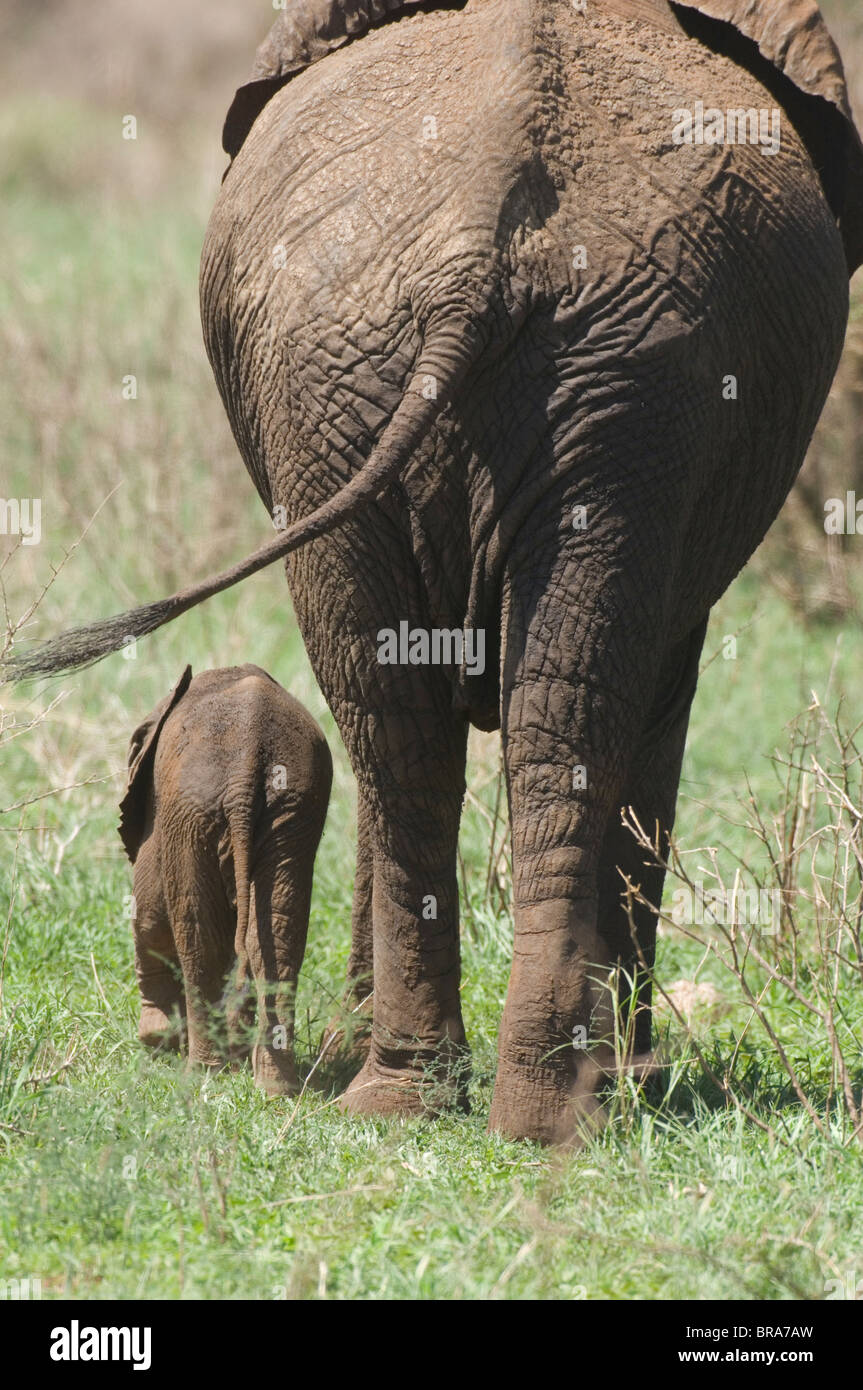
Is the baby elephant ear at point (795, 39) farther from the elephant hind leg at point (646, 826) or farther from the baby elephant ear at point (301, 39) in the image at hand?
the elephant hind leg at point (646, 826)

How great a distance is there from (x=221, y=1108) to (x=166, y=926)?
0.58m

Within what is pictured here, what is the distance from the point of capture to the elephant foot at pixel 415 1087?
383 centimetres

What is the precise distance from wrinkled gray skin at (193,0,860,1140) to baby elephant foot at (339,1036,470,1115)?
0.21 metres

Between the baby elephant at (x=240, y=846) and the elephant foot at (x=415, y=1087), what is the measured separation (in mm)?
207

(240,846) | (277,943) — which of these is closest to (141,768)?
(240,846)

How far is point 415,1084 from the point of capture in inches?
152

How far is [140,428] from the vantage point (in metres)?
10.1

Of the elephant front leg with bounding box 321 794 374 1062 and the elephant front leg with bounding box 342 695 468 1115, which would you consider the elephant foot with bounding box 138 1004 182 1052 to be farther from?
the elephant front leg with bounding box 342 695 468 1115

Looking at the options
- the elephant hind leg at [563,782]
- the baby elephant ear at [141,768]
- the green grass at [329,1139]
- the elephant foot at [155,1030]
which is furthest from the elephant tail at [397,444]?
the elephant foot at [155,1030]

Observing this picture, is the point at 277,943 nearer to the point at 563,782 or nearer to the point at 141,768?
the point at 141,768

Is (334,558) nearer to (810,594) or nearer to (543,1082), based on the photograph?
(543,1082)

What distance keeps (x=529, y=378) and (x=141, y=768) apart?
4.99 ft

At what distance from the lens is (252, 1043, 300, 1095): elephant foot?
3.97 m

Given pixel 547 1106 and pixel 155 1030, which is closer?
pixel 547 1106
